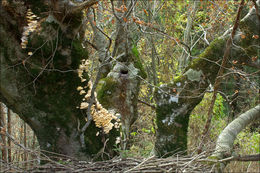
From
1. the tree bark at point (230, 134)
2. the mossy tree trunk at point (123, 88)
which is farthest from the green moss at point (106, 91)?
the tree bark at point (230, 134)

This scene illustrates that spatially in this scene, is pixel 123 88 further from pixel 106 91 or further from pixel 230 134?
pixel 230 134

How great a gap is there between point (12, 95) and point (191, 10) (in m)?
5.80

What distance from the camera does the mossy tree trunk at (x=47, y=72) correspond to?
2.41 meters

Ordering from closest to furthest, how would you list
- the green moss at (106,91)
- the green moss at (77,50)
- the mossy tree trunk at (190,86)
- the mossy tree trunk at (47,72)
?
the mossy tree trunk at (47,72)
the green moss at (77,50)
the mossy tree trunk at (190,86)
the green moss at (106,91)

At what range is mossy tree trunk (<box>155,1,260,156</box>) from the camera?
3445mm

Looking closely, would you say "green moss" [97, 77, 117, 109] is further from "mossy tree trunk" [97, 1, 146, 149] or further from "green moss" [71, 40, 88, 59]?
"green moss" [71, 40, 88, 59]

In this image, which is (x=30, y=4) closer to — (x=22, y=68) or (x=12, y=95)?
(x=22, y=68)

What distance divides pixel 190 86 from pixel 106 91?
1370 mm

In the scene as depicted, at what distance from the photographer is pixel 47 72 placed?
2.57 metres

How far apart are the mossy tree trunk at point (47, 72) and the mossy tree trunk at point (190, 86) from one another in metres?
1.27

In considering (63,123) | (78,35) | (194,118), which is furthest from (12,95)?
(194,118)

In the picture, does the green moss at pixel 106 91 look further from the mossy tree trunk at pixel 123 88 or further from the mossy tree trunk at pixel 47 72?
the mossy tree trunk at pixel 47 72

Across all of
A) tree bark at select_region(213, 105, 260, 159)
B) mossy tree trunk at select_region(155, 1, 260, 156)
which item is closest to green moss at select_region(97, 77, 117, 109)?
mossy tree trunk at select_region(155, 1, 260, 156)

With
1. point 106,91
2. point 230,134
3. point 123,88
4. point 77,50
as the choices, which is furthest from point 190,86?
point 77,50
